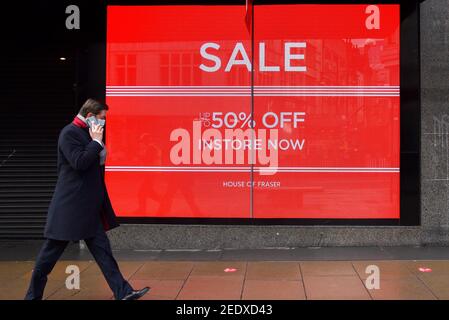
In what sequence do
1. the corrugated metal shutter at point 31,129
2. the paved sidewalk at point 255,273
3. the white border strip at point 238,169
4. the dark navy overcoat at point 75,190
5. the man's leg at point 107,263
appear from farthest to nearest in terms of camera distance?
the corrugated metal shutter at point 31,129
the white border strip at point 238,169
the paved sidewalk at point 255,273
the man's leg at point 107,263
the dark navy overcoat at point 75,190

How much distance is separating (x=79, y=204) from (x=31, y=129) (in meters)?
4.05

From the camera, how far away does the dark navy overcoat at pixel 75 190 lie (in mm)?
5244

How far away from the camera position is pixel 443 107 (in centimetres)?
803

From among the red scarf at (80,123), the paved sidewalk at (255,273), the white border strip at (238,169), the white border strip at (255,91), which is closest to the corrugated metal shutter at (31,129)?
the paved sidewalk at (255,273)

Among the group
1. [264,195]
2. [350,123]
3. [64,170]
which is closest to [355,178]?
[350,123]

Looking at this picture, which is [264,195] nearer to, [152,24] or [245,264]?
[245,264]

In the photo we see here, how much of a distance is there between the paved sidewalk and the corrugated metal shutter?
716 millimetres

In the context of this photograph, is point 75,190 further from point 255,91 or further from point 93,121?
point 255,91

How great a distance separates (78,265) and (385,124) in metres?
4.76

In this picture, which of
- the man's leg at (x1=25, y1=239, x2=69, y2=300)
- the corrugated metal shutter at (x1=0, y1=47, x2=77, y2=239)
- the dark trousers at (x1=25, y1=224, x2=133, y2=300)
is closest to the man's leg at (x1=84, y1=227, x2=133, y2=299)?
the dark trousers at (x1=25, y1=224, x2=133, y2=300)

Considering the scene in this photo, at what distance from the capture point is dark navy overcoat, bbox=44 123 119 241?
17.2 feet

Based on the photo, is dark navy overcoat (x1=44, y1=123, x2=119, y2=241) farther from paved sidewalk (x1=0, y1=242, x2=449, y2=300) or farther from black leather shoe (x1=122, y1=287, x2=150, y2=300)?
paved sidewalk (x1=0, y1=242, x2=449, y2=300)

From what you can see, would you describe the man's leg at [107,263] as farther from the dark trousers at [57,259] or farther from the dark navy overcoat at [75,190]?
the dark navy overcoat at [75,190]

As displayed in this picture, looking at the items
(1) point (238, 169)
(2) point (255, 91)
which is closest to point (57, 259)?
(1) point (238, 169)
